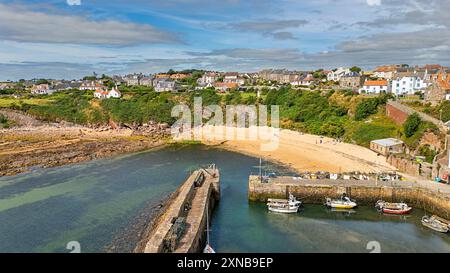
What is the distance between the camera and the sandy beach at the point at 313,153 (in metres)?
28.4

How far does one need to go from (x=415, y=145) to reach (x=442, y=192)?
397 inches

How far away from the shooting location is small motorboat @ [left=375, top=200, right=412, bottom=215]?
20.2m

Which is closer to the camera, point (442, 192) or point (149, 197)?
point (442, 192)

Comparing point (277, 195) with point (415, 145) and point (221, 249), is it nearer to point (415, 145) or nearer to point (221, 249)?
point (221, 249)

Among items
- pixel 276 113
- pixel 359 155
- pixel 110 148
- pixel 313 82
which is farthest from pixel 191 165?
pixel 313 82

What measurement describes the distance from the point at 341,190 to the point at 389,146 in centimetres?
1056

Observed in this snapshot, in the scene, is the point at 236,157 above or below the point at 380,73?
below

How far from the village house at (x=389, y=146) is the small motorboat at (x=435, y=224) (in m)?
11.1

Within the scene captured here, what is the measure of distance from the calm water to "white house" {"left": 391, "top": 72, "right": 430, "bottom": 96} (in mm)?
33462

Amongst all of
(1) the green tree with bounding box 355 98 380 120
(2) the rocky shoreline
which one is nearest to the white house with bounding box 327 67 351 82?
(1) the green tree with bounding box 355 98 380 120

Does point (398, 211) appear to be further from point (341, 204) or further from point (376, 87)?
point (376, 87)

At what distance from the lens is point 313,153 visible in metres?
33.5

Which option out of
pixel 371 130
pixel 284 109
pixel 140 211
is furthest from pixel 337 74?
pixel 140 211

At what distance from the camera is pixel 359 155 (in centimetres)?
3089
